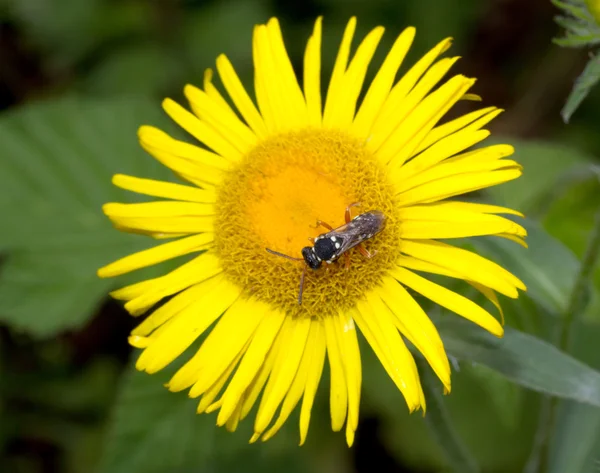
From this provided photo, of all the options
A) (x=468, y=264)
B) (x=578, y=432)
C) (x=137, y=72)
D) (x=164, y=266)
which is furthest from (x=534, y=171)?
(x=137, y=72)

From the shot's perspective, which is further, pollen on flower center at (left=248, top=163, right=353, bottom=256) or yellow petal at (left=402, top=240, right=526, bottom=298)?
pollen on flower center at (left=248, top=163, right=353, bottom=256)

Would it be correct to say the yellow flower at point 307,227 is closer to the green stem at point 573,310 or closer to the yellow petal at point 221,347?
the yellow petal at point 221,347

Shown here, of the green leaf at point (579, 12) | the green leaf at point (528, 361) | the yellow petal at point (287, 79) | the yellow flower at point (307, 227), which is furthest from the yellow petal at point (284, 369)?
the green leaf at point (579, 12)

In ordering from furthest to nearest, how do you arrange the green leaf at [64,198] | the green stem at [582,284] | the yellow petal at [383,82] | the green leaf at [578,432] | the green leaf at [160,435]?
1. the green leaf at [64,198]
2. the green leaf at [160,435]
3. the green leaf at [578,432]
4. the green stem at [582,284]
5. the yellow petal at [383,82]

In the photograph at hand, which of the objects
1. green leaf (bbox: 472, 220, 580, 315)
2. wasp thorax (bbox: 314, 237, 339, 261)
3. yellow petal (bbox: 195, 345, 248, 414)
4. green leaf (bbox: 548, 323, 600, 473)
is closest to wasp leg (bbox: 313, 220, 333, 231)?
wasp thorax (bbox: 314, 237, 339, 261)

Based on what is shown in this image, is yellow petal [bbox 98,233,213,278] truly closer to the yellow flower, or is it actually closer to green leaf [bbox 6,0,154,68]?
the yellow flower

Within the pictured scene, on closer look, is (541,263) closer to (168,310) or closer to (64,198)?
(168,310)
